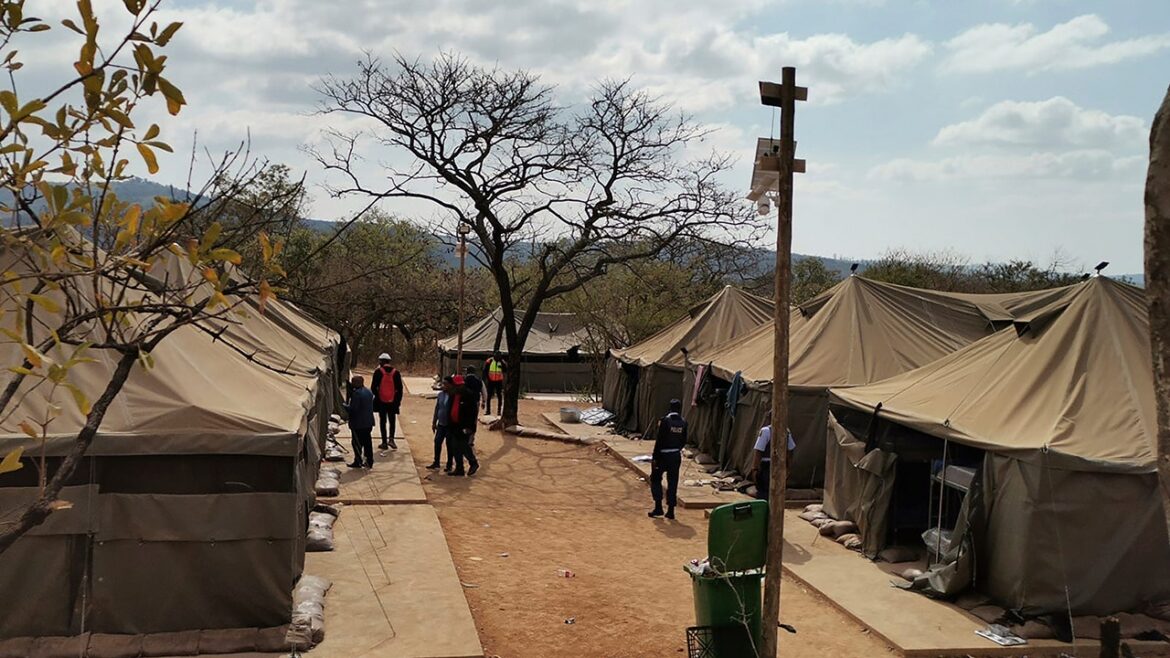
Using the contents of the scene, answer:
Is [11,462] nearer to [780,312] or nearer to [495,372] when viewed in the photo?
[780,312]

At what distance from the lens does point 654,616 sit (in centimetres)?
863

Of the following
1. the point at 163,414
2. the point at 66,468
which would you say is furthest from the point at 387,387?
the point at 66,468

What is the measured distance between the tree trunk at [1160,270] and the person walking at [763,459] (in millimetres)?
8422

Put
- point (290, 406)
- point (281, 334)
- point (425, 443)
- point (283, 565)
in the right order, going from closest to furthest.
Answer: point (283, 565)
point (290, 406)
point (281, 334)
point (425, 443)

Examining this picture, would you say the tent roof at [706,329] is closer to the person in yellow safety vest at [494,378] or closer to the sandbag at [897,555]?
the person in yellow safety vest at [494,378]

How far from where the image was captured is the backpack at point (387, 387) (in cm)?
1580

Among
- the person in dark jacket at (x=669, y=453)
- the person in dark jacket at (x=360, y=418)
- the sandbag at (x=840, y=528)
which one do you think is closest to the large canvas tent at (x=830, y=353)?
the person in dark jacket at (x=669, y=453)

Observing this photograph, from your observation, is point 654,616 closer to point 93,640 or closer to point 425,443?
point 93,640

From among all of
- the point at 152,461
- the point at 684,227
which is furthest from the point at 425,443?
the point at 152,461

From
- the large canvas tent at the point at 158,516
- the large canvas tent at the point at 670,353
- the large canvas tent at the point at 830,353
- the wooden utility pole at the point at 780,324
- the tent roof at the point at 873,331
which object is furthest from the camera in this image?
the large canvas tent at the point at 670,353

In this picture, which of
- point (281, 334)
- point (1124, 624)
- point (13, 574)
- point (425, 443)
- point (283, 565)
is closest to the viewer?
point (13, 574)

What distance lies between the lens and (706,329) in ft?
66.4

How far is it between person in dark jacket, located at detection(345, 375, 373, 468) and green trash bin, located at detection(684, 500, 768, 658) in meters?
7.93

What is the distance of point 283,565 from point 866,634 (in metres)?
4.77
